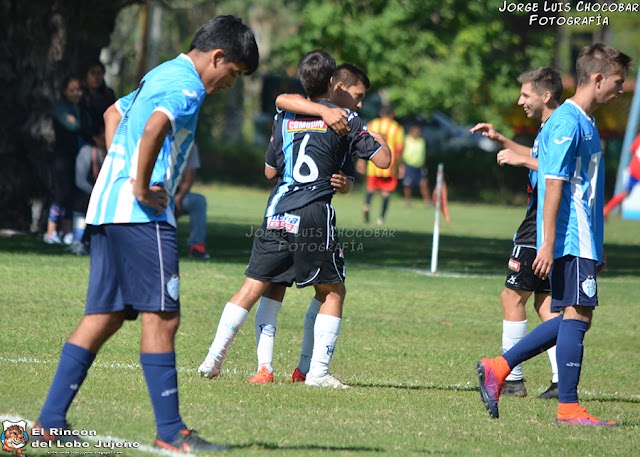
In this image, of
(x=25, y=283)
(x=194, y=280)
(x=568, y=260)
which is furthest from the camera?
(x=194, y=280)

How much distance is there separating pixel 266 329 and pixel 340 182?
112 centimetres

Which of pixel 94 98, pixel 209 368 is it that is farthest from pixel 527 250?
pixel 94 98

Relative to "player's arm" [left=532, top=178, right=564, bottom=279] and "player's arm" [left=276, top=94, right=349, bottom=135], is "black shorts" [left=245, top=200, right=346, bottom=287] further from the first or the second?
"player's arm" [left=532, top=178, right=564, bottom=279]

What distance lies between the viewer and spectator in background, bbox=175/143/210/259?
14711 mm

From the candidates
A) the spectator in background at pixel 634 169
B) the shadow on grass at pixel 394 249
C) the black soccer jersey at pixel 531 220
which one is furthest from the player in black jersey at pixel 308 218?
the spectator in background at pixel 634 169

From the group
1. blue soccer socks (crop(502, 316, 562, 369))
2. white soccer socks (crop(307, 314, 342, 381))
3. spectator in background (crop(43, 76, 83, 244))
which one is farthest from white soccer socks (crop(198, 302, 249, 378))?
spectator in background (crop(43, 76, 83, 244))

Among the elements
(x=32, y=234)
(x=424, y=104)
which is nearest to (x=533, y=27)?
(x=424, y=104)

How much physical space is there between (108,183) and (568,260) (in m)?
2.75

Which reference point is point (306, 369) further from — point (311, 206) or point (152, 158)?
point (152, 158)

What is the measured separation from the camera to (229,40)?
5359 mm

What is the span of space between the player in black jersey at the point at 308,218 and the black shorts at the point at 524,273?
3.95 feet

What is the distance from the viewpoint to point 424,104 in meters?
44.7

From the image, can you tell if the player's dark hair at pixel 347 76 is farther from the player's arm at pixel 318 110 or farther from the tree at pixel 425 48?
the tree at pixel 425 48

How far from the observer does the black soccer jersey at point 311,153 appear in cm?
738
